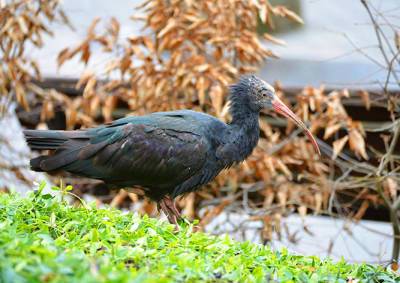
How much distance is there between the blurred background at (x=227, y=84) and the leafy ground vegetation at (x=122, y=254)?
2.75 m

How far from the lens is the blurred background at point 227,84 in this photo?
822 cm

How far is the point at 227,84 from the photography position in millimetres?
7754

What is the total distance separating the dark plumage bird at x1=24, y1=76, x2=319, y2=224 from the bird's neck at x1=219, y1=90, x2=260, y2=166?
5.1 inches

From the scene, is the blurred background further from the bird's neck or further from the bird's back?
the bird's back

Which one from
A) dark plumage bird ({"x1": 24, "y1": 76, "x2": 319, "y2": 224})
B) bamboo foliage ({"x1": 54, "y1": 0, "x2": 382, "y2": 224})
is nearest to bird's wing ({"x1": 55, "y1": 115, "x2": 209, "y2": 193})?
dark plumage bird ({"x1": 24, "y1": 76, "x2": 319, "y2": 224})

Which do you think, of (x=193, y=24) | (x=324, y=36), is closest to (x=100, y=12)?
(x=193, y=24)

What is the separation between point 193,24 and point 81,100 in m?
1.73

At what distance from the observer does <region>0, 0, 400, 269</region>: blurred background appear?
822cm

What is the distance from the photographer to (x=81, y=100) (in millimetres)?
9055

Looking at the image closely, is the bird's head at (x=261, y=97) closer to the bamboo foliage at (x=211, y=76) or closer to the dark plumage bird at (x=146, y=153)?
the dark plumage bird at (x=146, y=153)

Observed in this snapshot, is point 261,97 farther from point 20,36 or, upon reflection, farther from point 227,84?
point 20,36

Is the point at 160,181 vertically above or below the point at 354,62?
below

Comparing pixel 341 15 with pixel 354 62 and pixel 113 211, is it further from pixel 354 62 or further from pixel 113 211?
pixel 113 211

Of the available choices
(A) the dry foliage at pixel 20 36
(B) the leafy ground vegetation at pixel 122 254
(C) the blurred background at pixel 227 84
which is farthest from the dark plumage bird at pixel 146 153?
(A) the dry foliage at pixel 20 36
